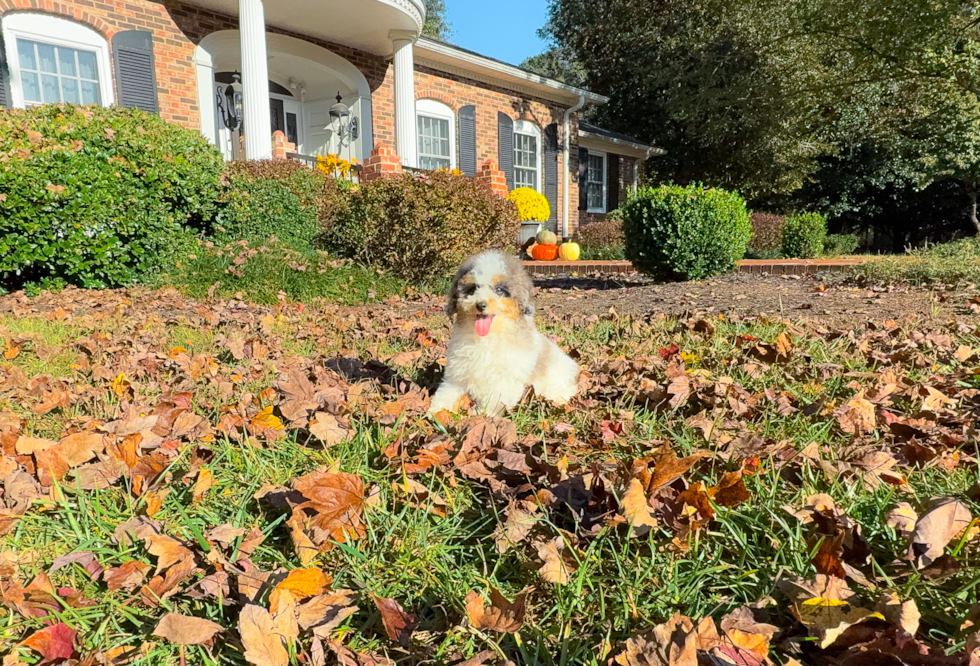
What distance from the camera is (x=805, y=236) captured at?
50.7 ft

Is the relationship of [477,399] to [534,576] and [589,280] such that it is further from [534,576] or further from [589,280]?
[589,280]

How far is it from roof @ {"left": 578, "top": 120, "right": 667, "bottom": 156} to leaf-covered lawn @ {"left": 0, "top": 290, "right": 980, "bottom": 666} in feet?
58.6

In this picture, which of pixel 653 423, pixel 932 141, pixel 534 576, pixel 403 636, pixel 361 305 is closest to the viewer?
pixel 403 636

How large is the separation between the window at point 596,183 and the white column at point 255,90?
12171 millimetres

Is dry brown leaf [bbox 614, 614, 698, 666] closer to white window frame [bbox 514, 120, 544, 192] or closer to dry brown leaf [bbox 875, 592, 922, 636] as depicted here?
dry brown leaf [bbox 875, 592, 922, 636]

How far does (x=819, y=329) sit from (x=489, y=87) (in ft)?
45.3

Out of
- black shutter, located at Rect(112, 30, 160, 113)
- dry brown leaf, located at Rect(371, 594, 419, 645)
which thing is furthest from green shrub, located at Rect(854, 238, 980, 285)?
black shutter, located at Rect(112, 30, 160, 113)

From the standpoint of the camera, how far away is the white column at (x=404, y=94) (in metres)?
12.4

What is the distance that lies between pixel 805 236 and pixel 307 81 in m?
12.8

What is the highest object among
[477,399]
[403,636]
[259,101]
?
[259,101]

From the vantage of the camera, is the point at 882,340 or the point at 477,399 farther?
the point at 882,340

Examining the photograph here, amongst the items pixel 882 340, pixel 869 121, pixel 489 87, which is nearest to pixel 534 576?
pixel 882 340

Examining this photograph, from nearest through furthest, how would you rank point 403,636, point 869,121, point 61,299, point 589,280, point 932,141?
1. point 403,636
2. point 61,299
3. point 589,280
4. point 932,141
5. point 869,121

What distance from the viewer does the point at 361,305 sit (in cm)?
638
